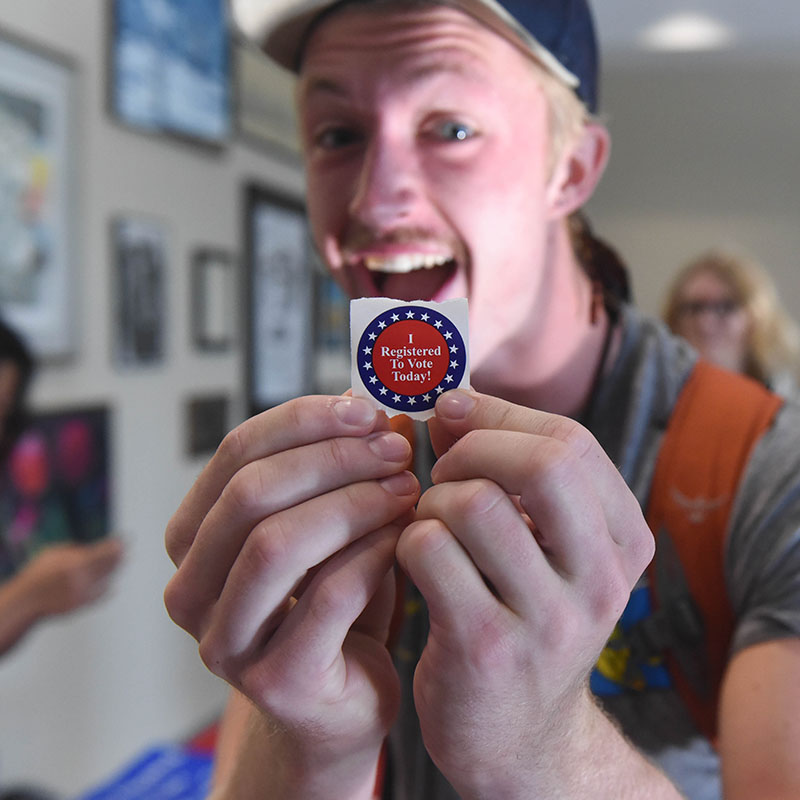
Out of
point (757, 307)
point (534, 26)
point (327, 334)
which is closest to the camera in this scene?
point (534, 26)

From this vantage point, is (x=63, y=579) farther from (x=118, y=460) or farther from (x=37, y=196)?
(x=37, y=196)

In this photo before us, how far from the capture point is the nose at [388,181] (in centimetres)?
62

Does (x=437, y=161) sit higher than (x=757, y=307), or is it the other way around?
(x=437, y=161)

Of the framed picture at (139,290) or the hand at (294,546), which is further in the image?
the framed picture at (139,290)

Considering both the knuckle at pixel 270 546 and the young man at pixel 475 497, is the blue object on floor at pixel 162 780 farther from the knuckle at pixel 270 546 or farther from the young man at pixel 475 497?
the knuckle at pixel 270 546

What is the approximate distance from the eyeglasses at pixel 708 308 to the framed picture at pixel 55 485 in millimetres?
1377

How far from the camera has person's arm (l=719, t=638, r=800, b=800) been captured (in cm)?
57

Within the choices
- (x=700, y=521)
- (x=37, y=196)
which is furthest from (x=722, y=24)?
(x=37, y=196)

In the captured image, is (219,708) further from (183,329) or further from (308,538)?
(308,538)

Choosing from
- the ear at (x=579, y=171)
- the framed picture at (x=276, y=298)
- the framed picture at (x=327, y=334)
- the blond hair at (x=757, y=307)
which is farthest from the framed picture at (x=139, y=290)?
the ear at (x=579, y=171)

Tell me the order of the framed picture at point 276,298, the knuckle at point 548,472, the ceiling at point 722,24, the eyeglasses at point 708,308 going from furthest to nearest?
1. the framed picture at point 276,298
2. the eyeglasses at point 708,308
3. the ceiling at point 722,24
4. the knuckle at point 548,472

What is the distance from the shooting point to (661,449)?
2.09 ft

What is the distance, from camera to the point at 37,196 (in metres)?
1.78

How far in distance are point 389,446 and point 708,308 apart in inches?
57.0
